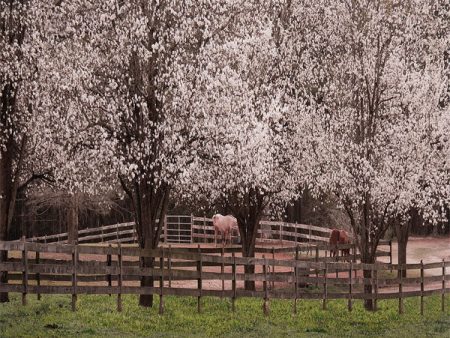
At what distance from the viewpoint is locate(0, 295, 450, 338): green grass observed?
1795 cm

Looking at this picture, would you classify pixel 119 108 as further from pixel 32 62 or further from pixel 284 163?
pixel 284 163

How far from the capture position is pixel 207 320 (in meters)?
20.5

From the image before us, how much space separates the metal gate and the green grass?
22273mm

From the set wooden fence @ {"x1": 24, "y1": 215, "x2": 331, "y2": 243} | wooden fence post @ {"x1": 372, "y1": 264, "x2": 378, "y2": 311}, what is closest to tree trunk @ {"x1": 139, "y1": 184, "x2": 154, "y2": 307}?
wooden fence post @ {"x1": 372, "y1": 264, "x2": 378, "y2": 311}

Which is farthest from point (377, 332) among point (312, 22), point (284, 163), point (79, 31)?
point (312, 22)

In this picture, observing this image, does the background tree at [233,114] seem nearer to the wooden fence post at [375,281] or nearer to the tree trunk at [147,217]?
the tree trunk at [147,217]

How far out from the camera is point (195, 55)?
72.0ft

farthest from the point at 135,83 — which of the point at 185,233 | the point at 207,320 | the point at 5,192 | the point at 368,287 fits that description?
the point at 185,233

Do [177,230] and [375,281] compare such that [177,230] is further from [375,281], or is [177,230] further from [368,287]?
[375,281]

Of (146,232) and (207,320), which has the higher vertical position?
(146,232)

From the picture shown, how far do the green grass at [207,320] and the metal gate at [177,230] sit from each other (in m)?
22.3

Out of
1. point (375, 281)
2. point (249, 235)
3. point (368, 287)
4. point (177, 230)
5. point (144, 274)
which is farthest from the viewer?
point (177, 230)

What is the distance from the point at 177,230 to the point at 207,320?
89.6 ft

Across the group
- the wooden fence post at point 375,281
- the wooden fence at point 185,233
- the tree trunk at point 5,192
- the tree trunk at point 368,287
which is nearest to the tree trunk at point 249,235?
the tree trunk at point 368,287
